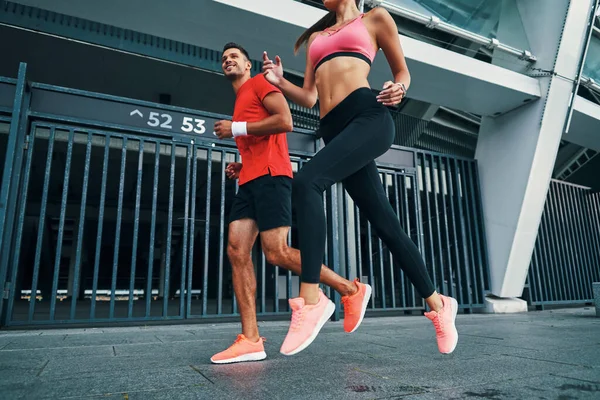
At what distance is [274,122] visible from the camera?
215 centimetres

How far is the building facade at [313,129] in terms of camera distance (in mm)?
4398

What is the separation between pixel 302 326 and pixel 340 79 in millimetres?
1185

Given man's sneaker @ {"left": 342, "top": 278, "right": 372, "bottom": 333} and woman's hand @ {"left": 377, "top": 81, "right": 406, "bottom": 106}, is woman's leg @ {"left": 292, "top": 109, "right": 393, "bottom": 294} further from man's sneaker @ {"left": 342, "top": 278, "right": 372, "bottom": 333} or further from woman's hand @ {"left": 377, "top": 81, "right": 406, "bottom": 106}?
man's sneaker @ {"left": 342, "top": 278, "right": 372, "bottom": 333}

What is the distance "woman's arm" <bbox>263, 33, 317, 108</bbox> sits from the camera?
2010 mm

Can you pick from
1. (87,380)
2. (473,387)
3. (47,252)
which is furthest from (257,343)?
(47,252)

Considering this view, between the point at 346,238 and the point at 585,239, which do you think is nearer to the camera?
the point at 346,238

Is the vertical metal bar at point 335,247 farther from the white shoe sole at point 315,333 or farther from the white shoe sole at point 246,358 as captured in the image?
the white shoe sole at point 315,333

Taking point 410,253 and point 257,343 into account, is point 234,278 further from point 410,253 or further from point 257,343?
point 410,253

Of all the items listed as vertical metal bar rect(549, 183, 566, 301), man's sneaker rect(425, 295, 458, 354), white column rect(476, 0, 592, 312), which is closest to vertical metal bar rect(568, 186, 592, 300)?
vertical metal bar rect(549, 183, 566, 301)

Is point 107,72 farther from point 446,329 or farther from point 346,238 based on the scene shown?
point 446,329

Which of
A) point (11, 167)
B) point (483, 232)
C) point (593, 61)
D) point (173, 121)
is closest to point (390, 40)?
point (173, 121)

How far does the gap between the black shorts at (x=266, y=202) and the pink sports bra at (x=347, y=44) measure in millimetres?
687

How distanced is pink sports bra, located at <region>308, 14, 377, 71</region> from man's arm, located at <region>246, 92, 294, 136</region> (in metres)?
0.32

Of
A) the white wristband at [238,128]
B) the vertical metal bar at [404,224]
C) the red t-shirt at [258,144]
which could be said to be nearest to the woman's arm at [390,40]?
the red t-shirt at [258,144]
